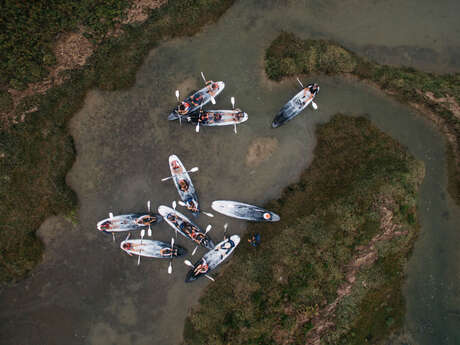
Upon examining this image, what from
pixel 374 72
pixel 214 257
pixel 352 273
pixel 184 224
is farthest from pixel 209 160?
pixel 374 72

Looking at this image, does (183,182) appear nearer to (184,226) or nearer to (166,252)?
(184,226)

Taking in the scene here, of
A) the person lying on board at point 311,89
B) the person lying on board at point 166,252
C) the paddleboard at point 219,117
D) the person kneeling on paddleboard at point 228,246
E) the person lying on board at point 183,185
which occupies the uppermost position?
the person lying on board at point 311,89

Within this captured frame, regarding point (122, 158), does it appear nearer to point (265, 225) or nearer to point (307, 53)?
point (265, 225)

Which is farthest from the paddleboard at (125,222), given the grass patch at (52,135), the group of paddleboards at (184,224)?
the grass patch at (52,135)

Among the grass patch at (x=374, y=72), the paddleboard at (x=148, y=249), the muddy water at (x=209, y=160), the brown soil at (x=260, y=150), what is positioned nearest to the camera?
the paddleboard at (x=148, y=249)

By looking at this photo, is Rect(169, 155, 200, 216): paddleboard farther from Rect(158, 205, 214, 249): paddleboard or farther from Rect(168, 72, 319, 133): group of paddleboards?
Rect(168, 72, 319, 133): group of paddleboards

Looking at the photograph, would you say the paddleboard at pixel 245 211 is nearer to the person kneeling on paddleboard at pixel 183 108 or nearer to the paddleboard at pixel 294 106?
the paddleboard at pixel 294 106
